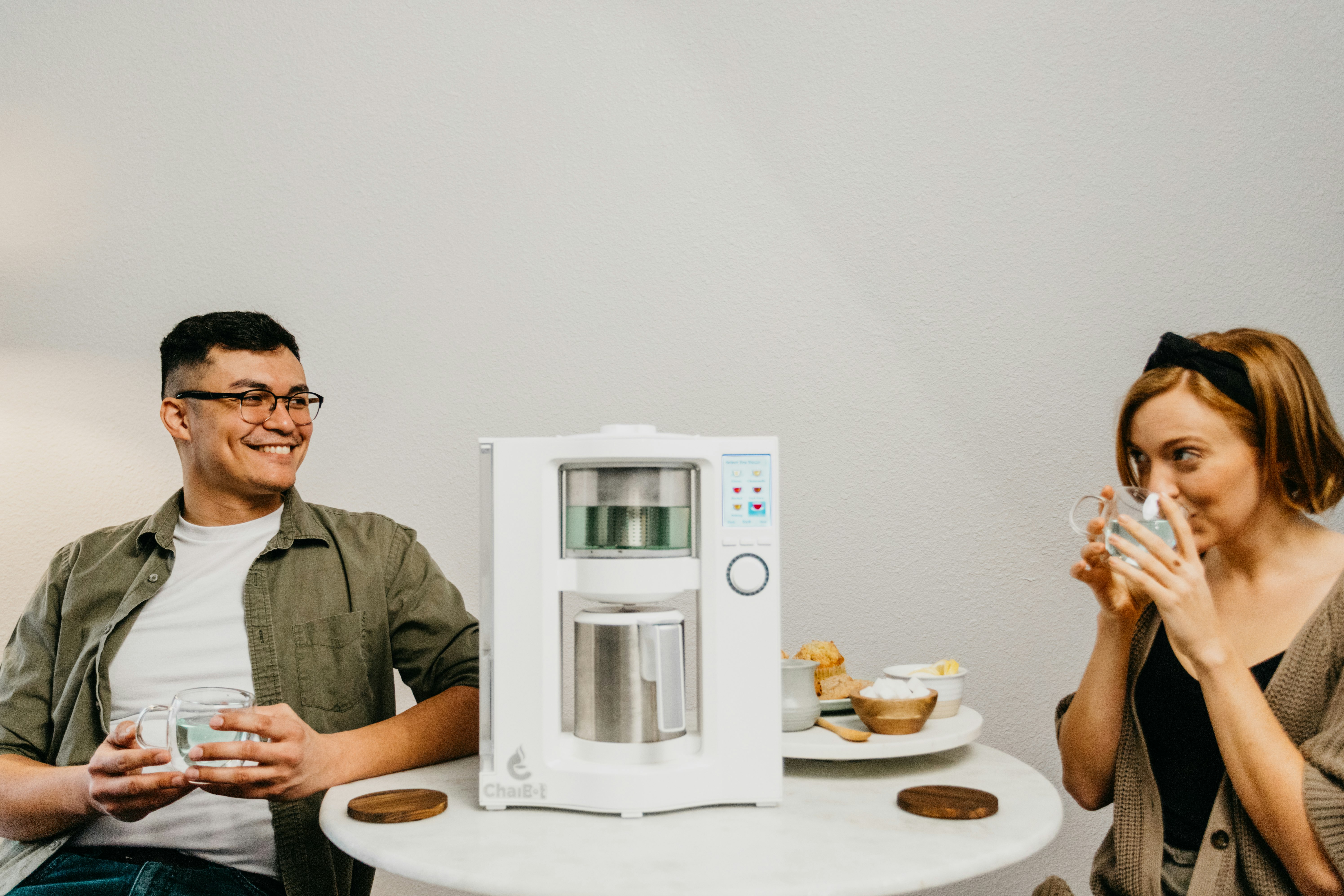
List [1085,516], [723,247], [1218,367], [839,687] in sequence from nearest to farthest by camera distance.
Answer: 1. [1218,367]
2. [1085,516]
3. [839,687]
4. [723,247]

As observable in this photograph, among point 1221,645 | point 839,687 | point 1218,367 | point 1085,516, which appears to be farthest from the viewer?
point 839,687

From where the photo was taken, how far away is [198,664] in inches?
62.7

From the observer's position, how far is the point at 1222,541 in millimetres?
Result: 1328

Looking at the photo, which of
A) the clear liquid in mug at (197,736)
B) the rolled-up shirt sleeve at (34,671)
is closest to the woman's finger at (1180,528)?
the clear liquid in mug at (197,736)

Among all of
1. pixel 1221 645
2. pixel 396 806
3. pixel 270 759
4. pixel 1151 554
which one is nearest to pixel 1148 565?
pixel 1151 554

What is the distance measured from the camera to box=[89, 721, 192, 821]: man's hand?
3.98 ft

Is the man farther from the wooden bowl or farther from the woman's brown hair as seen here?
the woman's brown hair

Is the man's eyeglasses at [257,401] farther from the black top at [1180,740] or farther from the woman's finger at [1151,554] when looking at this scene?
the black top at [1180,740]

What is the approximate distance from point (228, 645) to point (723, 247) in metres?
1.27

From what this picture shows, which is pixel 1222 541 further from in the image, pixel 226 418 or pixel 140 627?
pixel 140 627

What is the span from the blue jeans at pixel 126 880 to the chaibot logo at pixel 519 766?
0.57 metres

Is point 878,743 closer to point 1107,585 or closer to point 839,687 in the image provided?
point 839,687

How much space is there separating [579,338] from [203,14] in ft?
3.84

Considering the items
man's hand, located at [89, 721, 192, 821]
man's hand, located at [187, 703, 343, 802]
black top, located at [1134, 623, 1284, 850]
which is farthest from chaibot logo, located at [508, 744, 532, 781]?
black top, located at [1134, 623, 1284, 850]
